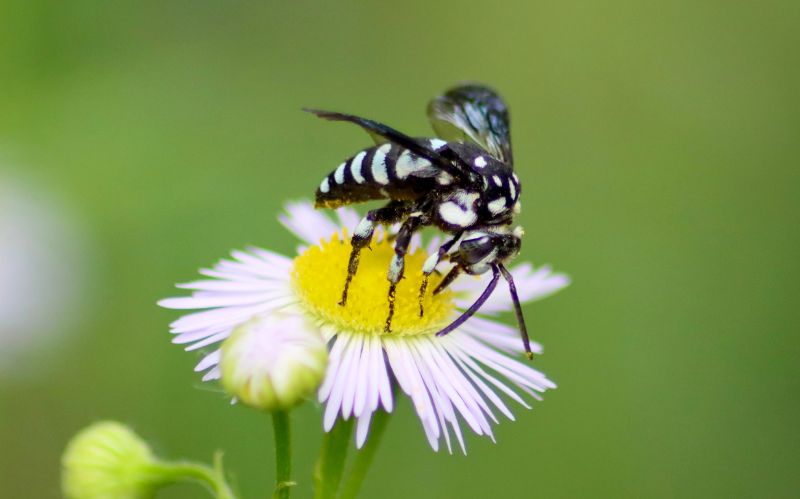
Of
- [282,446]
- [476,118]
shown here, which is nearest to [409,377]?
[282,446]

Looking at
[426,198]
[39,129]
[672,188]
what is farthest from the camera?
[672,188]

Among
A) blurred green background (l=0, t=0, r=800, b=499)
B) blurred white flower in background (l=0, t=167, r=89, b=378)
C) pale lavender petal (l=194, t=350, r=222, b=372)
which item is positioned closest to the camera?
pale lavender petal (l=194, t=350, r=222, b=372)

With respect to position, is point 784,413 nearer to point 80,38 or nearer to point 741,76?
point 741,76

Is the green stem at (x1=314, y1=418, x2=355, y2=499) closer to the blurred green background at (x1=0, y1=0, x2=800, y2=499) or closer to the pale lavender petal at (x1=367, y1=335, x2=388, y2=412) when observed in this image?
the pale lavender petal at (x1=367, y1=335, x2=388, y2=412)

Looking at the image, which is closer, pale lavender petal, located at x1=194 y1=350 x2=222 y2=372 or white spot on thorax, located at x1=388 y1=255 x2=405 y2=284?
pale lavender petal, located at x1=194 y1=350 x2=222 y2=372

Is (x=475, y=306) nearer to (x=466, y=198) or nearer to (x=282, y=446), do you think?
(x=466, y=198)

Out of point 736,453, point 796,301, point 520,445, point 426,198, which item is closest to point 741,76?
point 796,301

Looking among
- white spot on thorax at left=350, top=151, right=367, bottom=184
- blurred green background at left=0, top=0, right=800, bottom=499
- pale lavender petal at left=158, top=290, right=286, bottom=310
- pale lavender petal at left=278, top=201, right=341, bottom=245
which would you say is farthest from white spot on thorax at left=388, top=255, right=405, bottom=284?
blurred green background at left=0, top=0, right=800, bottom=499
